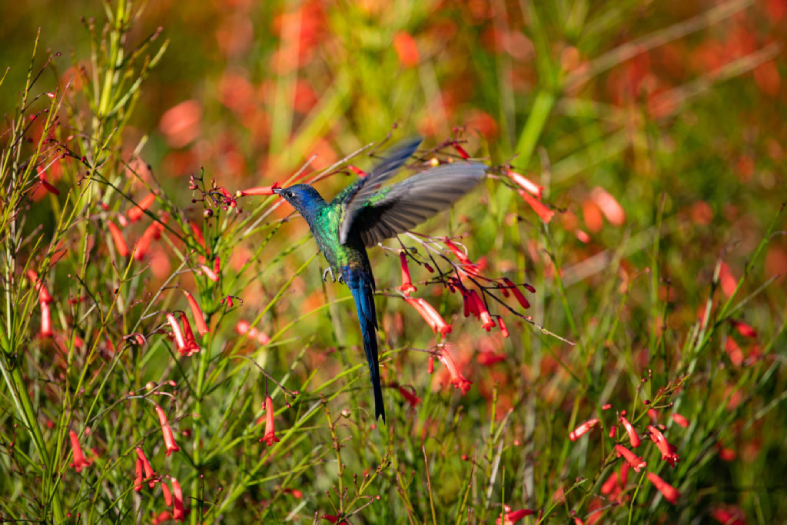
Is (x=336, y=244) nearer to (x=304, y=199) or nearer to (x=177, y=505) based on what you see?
(x=304, y=199)

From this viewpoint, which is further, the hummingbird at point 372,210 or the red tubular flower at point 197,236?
the red tubular flower at point 197,236

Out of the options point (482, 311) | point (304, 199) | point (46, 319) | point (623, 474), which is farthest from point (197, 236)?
point (623, 474)

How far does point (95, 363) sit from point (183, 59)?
4411 millimetres

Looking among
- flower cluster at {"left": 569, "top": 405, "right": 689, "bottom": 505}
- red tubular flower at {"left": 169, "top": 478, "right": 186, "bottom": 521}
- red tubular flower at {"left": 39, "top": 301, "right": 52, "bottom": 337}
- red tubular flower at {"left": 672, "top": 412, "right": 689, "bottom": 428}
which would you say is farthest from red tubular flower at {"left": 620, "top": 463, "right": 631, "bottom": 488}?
red tubular flower at {"left": 39, "top": 301, "right": 52, "bottom": 337}

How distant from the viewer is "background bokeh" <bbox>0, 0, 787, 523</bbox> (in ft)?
6.64

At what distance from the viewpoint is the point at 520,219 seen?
6.49 ft

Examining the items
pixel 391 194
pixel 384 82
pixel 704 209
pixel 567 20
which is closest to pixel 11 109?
pixel 384 82

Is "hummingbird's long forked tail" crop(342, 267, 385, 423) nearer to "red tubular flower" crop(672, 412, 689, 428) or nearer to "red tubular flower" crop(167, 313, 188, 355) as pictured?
"red tubular flower" crop(167, 313, 188, 355)

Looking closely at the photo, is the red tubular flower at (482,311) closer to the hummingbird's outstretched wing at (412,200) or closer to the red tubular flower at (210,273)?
the hummingbird's outstretched wing at (412,200)

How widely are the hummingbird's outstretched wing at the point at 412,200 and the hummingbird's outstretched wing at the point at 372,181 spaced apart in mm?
10

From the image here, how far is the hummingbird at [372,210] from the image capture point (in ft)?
4.75

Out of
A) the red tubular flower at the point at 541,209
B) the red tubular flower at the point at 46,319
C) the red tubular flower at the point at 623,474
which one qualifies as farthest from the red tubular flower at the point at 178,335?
the red tubular flower at the point at 623,474

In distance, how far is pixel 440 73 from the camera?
4.15 meters

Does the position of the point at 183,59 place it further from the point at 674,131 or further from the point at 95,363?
the point at 95,363
